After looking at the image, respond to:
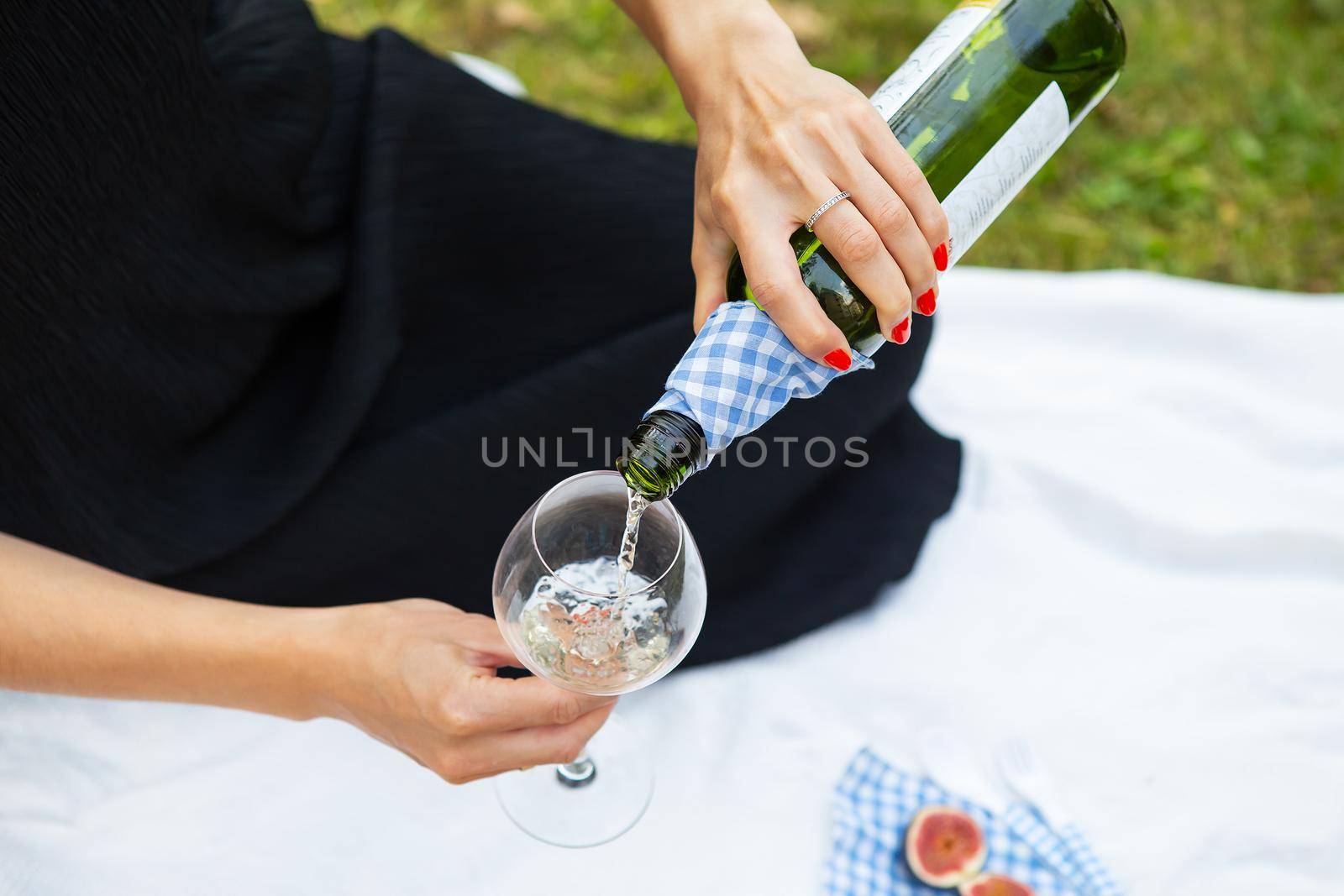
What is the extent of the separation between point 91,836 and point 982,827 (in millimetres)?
1306

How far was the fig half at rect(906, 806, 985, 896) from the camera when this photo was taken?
1.52m

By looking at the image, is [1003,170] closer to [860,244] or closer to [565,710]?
[860,244]

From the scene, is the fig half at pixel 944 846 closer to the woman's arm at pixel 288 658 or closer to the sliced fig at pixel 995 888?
the sliced fig at pixel 995 888

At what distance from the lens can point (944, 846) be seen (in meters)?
1.55

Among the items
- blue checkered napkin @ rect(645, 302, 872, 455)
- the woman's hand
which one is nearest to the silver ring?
blue checkered napkin @ rect(645, 302, 872, 455)

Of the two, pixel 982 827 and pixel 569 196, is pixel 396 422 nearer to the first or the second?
pixel 569 196

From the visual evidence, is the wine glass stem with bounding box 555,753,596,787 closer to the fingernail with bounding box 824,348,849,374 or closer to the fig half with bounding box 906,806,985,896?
the fig half with bounding box 906,806,985,896

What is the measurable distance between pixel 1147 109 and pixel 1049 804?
2257 mm

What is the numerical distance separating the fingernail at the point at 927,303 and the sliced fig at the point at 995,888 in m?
0.83

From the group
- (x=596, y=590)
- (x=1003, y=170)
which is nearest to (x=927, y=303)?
(x=1003, y=170)

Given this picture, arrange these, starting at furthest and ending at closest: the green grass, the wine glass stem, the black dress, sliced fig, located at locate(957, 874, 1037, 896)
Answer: the green grass
the wine glass stem
sliced fig, located at locate(957, 874, 1037, 896)
the black dress

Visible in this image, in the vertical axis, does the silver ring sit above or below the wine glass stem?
above

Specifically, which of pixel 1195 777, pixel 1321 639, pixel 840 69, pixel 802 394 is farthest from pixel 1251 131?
pixel 802 394

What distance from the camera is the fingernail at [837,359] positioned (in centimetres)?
110
